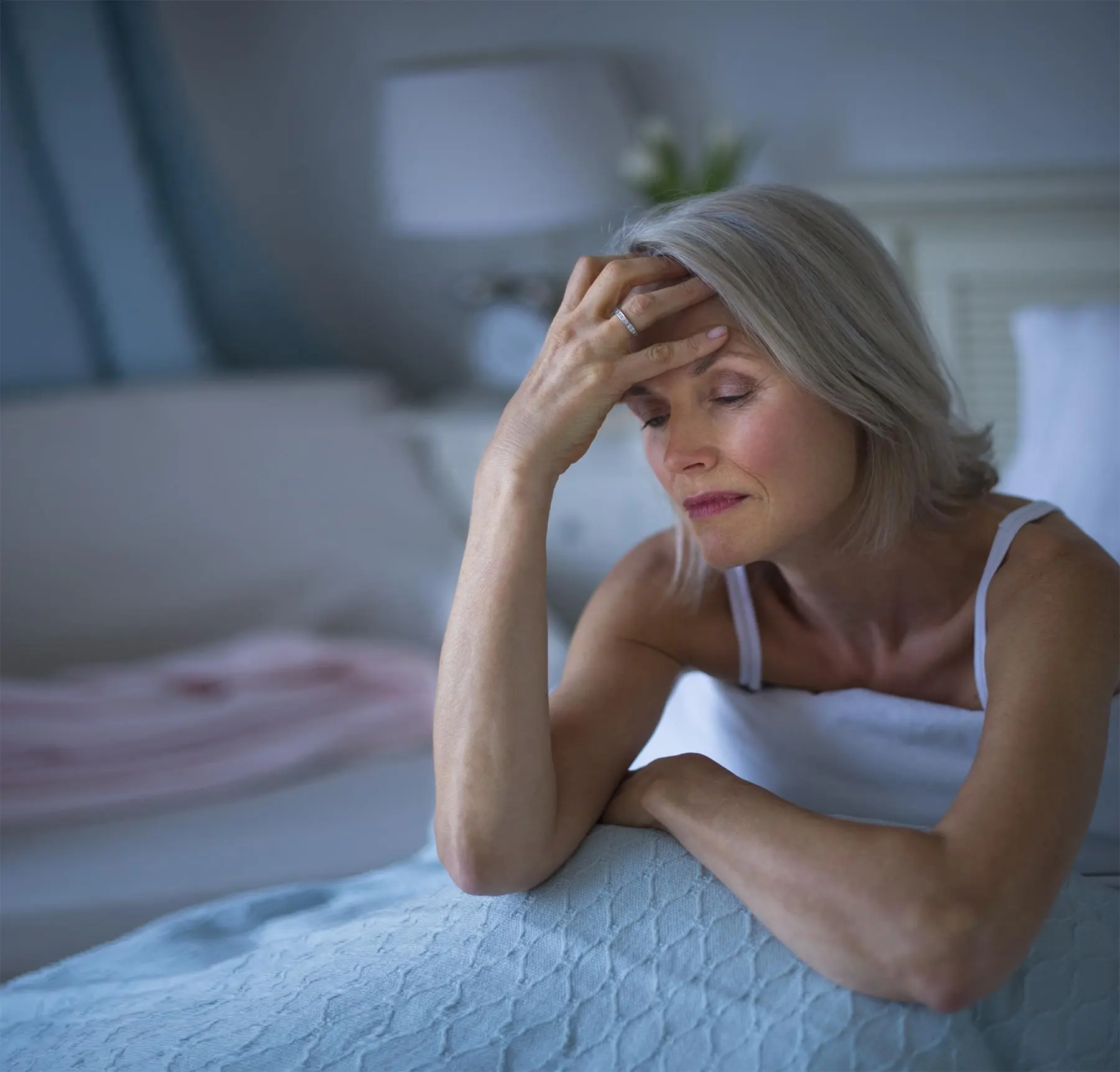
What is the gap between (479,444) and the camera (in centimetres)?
282

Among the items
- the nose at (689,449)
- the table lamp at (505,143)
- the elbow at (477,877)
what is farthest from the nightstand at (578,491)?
the elbow at (477,877)

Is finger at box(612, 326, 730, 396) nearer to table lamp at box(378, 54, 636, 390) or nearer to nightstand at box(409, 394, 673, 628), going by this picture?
nightstand at box(409, 394, 673, 628)

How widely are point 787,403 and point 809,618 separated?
319 millimetres

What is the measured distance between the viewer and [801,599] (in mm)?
1315

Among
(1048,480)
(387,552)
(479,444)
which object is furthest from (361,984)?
(479,444)

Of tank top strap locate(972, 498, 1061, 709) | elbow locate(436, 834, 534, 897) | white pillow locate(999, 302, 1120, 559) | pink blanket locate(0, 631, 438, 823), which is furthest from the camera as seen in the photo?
pink blanket locate(0, 631, 438, 823)

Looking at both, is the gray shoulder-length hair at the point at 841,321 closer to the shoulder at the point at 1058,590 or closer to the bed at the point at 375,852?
the shoulder at the point at 1058,590

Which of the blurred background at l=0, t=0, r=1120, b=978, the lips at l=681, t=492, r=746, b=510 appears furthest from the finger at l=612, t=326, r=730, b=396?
the blurred background at l=0, t=0, r=1120, b=978

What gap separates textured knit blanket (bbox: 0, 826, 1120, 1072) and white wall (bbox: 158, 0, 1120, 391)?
167 centimetres

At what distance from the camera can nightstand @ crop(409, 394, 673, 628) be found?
2.67m

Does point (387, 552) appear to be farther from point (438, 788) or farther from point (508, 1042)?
point (508, 1042)

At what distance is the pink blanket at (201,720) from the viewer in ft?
6.07

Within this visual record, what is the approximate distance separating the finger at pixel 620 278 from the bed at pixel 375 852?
47 centimetres

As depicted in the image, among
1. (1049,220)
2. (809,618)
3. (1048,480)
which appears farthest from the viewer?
(1049,220)
